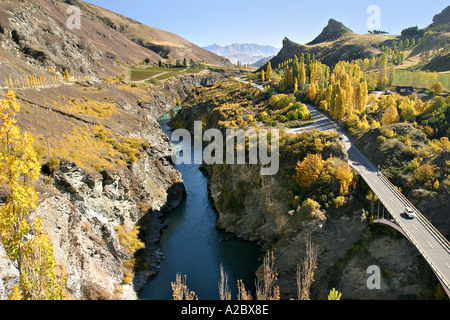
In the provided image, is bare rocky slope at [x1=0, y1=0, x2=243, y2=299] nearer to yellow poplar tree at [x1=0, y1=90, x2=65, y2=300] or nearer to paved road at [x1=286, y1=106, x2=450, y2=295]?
yellow poplar tree at [x1=0, y1=90, x2=65, y2=300]

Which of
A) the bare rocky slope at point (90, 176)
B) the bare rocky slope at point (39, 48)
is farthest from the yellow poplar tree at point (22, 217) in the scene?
the bare rocky slope at point (39, 48)

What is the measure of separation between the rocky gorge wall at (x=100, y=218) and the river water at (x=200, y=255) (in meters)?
1.65

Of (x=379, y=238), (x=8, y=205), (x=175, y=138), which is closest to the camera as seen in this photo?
(x=8, y=205)

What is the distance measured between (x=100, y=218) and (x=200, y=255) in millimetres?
14194

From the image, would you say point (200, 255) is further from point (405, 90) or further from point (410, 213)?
point (405, 90)

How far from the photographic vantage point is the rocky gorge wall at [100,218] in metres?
28.3

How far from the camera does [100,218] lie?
37875 millimetres

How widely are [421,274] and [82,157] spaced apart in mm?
42773

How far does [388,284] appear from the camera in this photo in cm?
3158

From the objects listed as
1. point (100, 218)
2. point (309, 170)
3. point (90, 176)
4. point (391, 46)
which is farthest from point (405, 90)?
point (391, 46)

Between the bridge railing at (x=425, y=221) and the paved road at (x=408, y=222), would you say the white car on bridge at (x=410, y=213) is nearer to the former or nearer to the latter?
the paved road at (x=408, y=222)
